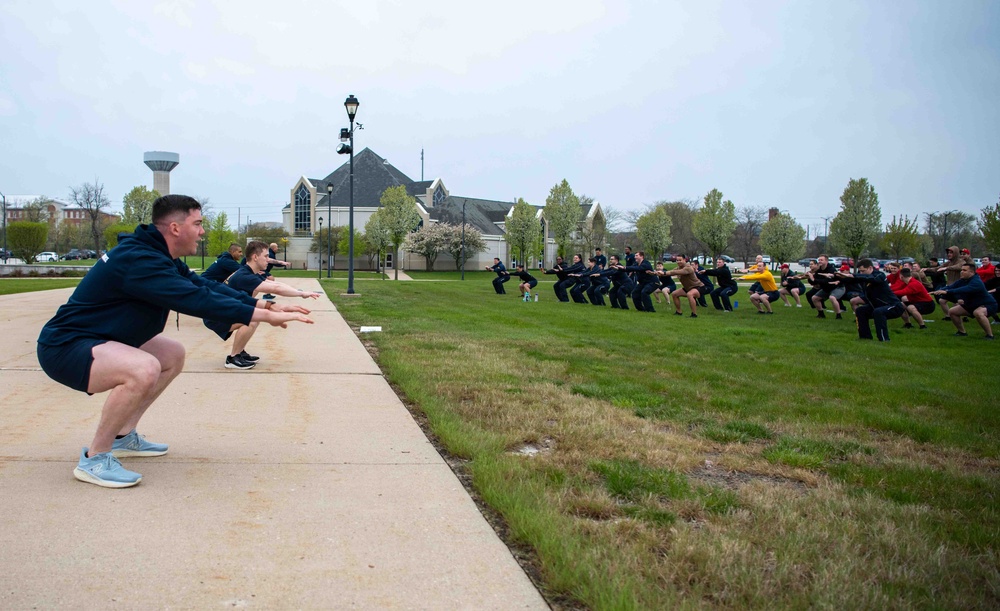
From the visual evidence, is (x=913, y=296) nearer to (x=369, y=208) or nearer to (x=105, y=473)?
(x=105, y=473)

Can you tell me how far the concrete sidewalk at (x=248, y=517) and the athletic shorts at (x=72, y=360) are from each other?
60 cm

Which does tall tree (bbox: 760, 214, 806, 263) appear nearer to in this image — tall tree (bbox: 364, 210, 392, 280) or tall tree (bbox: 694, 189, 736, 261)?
tall tree (bbox: 694, 189, 736, 261)

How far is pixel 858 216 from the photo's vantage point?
193 ft

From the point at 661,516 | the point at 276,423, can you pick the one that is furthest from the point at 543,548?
the point at 276,423

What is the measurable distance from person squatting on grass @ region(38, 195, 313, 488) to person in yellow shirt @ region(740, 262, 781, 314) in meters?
17.9

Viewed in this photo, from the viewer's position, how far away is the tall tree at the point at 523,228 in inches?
2712

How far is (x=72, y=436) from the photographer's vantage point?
17.8ft

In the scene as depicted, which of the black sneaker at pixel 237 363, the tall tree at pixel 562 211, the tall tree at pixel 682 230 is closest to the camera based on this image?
the black sneaker at pixel 237 363

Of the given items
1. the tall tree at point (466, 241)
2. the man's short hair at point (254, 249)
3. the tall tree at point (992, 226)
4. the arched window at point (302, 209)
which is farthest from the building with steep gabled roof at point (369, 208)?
the man's short hair at point (254, 249)

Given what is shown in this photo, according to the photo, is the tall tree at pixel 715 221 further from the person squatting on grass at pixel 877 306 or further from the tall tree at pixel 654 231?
the person squatting on grass at pixel 877 306

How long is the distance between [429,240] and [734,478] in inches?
2771

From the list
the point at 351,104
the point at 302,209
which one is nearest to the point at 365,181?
the point at 302,209

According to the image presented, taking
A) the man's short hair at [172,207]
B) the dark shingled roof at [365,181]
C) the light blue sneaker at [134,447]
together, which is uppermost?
the dark shingled roof at [365,181]

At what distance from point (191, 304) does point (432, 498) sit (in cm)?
177
